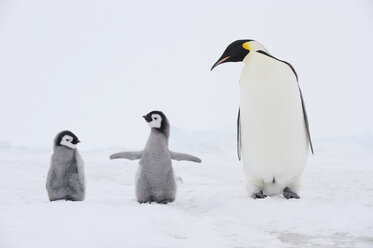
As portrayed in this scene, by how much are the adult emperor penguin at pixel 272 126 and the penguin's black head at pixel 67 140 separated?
121 cm

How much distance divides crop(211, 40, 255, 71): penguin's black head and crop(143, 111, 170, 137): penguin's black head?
57 cm

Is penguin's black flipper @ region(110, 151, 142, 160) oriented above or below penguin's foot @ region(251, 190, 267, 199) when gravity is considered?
above

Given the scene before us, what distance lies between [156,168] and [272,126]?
0.86 metres

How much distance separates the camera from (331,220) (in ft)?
9.02

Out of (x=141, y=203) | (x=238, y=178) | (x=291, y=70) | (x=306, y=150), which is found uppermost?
(x=291, y=70)

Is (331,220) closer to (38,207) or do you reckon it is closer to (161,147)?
(161,147)

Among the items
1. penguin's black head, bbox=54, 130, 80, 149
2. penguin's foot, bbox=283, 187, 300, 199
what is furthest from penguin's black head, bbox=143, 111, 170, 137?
penguin's foot, bbox=283, 187, 300, 199

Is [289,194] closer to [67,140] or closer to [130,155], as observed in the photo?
[130,155]

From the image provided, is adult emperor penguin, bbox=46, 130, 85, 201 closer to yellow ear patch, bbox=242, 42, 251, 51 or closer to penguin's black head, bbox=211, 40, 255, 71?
penguin's black head, bbox=211, 40, 255, 71

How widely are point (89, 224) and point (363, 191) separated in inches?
104

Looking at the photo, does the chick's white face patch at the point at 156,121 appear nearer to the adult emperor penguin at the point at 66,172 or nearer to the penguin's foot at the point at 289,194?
the adult emperor penguin at the point at 66,172

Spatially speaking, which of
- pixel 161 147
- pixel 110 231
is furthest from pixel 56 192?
pixel 110 231

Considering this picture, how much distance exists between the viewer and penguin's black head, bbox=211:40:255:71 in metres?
3.47

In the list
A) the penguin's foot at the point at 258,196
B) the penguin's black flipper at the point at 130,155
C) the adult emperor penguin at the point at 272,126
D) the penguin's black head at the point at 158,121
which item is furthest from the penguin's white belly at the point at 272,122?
the penguin's black flipper at the point at 130,155
